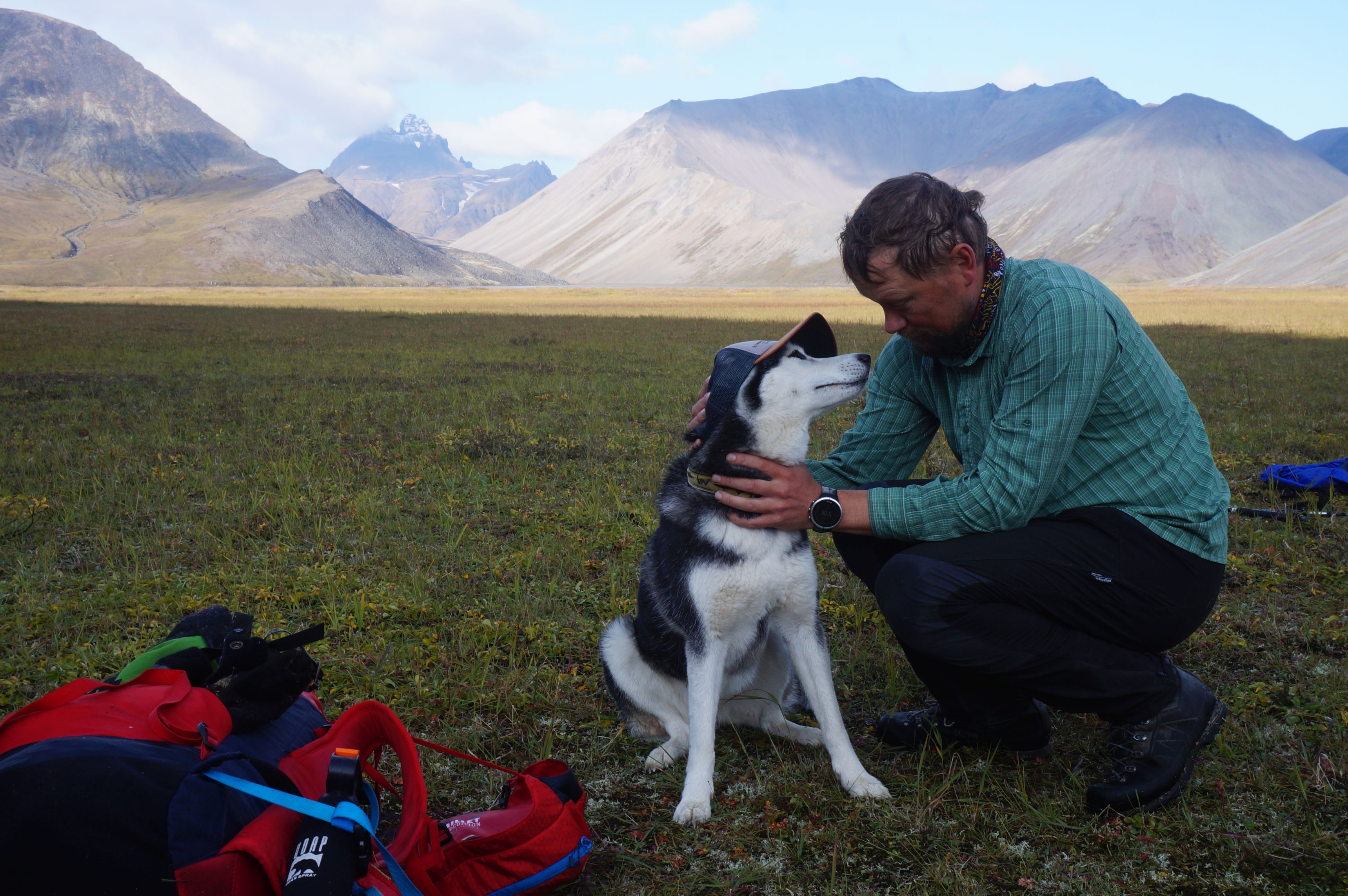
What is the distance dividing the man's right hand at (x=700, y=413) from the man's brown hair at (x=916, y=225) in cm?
81

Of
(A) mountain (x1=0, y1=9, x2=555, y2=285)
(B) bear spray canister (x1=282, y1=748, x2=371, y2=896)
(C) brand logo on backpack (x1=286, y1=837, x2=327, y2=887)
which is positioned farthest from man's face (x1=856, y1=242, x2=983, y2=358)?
(A) mountain (x1=0, y1=9, x2=555, y2=285)

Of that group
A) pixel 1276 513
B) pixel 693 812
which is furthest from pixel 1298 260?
pixel 693 812

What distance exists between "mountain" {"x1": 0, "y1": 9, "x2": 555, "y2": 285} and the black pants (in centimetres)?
11720

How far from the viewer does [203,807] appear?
6.31 ft

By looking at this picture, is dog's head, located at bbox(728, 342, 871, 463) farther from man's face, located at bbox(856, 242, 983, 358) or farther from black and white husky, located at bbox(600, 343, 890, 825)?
man's face, located at bbox(856, 242, 983, 358)

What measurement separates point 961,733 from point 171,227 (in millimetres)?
174878

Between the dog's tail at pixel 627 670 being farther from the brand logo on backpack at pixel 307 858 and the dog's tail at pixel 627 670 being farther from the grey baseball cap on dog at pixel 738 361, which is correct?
the brand logo on backpack at pixel 307 858

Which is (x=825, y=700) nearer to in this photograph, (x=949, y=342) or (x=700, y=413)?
(x=700, y=413)

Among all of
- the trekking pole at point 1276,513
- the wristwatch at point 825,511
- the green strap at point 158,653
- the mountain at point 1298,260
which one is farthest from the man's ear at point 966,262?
the mountain at point 1298,260

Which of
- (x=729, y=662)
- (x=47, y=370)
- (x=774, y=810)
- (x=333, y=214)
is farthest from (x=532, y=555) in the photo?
(x=333, y=214)

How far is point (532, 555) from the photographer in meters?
5.60

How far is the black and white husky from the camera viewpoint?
123 inches

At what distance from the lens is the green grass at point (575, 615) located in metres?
2.79

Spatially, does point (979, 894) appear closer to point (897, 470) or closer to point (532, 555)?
point (897, 470)
